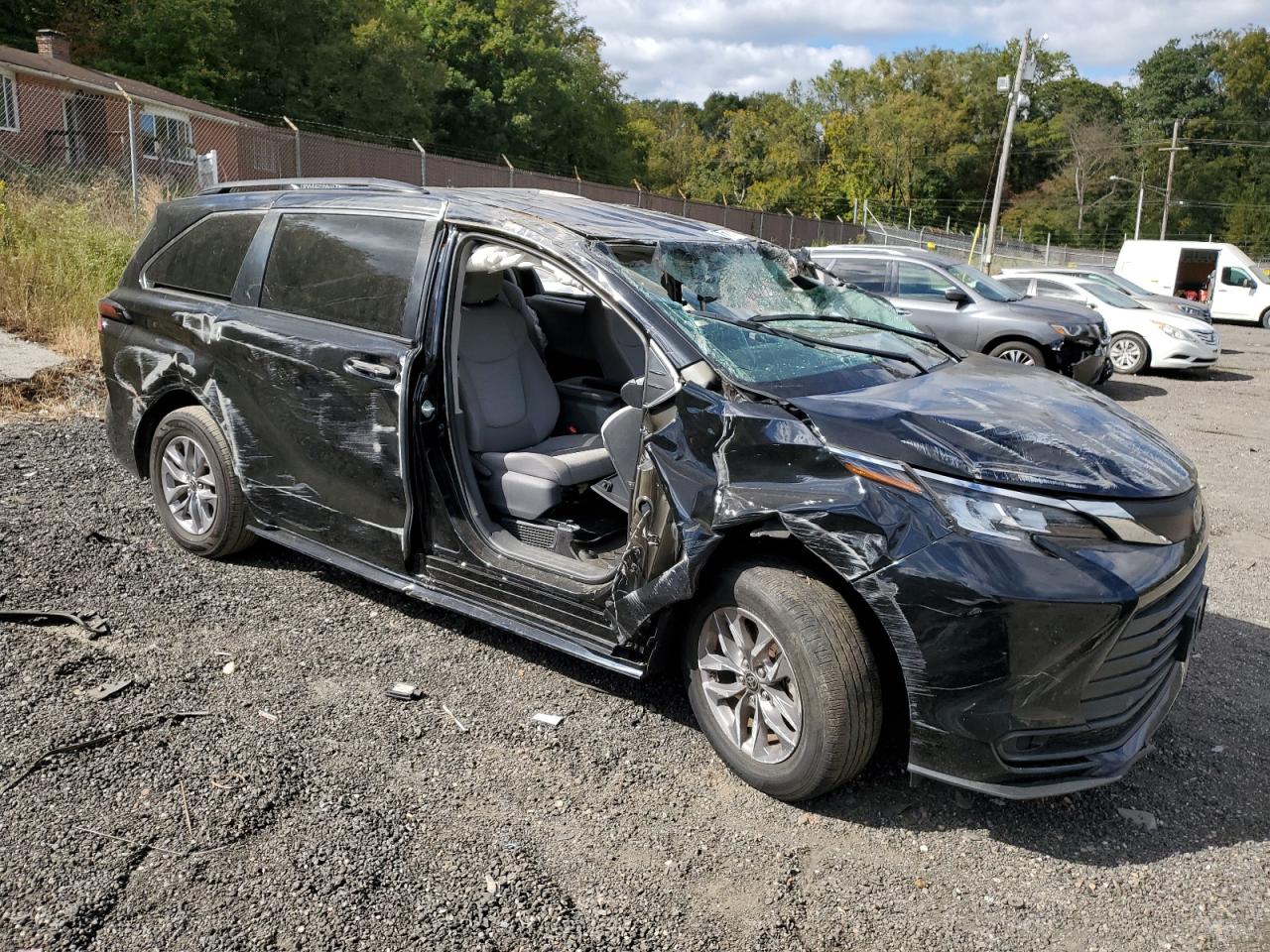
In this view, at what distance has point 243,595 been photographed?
4582 millimetres

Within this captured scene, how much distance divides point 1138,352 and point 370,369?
13.2 meters

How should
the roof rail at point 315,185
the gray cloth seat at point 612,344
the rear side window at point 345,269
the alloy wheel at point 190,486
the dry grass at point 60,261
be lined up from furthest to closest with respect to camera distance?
the dry grass at point 60,261, the gray cloth seat at point 612,344, the alloy wheel at point 190,486, the roof rail at point 315,185, the rear side window at point 345,269

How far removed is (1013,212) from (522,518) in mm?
83552

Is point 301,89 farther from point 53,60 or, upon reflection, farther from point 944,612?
point 944,612

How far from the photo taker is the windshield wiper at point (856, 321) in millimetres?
3819

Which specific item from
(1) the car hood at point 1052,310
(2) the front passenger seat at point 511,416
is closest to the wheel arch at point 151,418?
(2) the front passenger seat at point 511,416

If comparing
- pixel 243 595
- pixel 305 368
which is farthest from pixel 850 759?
pixel 243 595

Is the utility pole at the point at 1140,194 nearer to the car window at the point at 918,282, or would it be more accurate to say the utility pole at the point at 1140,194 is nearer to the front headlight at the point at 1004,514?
the car window at the point at 918,282

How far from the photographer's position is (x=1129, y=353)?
14.3 m

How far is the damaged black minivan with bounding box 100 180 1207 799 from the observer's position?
281 centimetres

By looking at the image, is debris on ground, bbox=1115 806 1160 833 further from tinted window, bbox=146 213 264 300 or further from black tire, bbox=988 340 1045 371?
black tire, bbox=988 340 1045 371

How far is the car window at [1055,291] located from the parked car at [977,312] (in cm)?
288

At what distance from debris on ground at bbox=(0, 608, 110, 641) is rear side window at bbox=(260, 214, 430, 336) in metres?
1.52

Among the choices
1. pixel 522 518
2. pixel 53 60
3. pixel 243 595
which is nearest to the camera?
pixel 522 518
